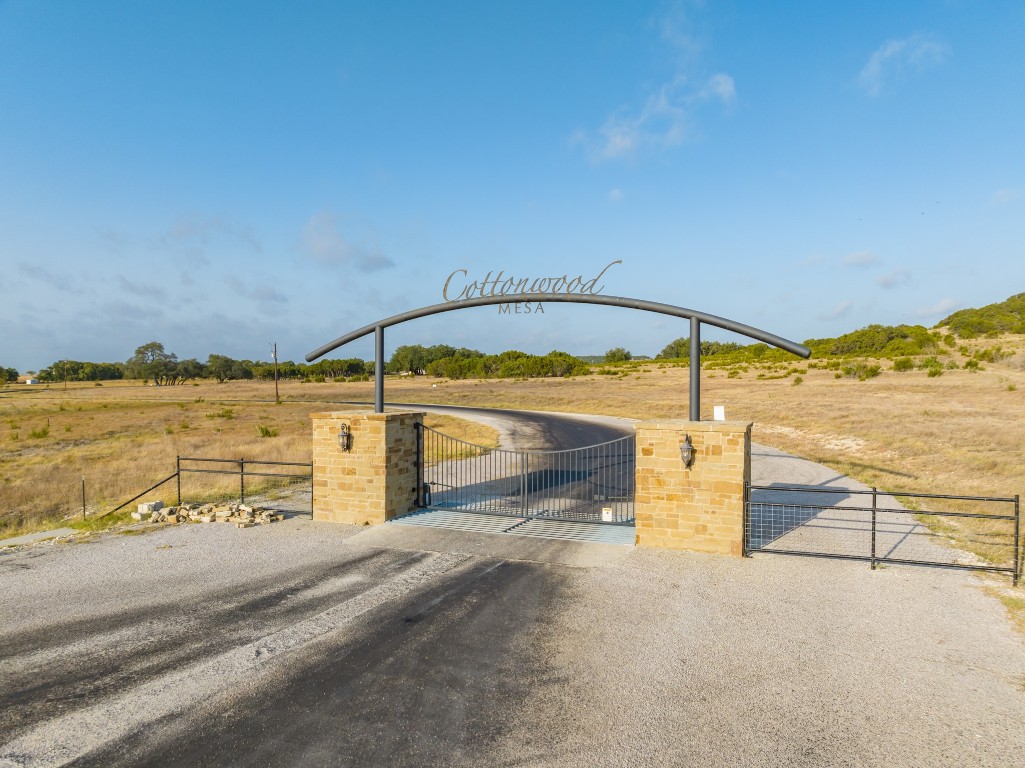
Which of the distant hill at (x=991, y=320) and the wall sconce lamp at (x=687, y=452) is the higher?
the distant hill at (x=991, y=320)

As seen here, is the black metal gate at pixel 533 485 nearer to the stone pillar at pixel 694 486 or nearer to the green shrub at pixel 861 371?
the stone pillar at pixel 694 486

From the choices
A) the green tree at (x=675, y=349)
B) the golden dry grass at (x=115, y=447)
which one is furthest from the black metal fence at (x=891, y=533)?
the green tree at (x=675, y=349)

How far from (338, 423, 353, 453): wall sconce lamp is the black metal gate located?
5.23ft

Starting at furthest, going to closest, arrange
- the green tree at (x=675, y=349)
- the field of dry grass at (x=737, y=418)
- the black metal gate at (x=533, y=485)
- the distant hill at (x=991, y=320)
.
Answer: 1. the green tree at (x=675, y=349)
2. the distant hill at (x=991, y=320)
3. the field of dry grass at (x=737, y=418)
4. the black metal gate at (x=533, y=485)

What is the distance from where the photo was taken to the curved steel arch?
33.5 ft

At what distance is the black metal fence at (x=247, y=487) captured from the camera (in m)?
13.6

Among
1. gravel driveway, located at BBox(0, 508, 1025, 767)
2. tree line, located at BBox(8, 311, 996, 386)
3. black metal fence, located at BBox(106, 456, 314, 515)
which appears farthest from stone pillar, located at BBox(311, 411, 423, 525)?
tree line, located at BBox(8, 311, 996, 386)

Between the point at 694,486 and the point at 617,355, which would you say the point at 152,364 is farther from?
the point at 694,486

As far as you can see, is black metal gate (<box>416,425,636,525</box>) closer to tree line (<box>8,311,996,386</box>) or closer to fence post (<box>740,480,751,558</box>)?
fence post (<box>740,480,751,558</box>)

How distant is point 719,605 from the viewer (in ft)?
25.1

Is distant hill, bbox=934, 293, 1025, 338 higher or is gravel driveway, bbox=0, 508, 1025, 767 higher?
distant hill, bbox=934, 293, 1025, 338

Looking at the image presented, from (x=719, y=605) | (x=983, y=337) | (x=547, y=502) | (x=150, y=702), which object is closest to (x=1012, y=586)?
(x=719, y=605)

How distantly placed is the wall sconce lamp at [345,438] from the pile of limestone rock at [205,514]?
2292 millimetres

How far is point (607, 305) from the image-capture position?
37.6 feet
